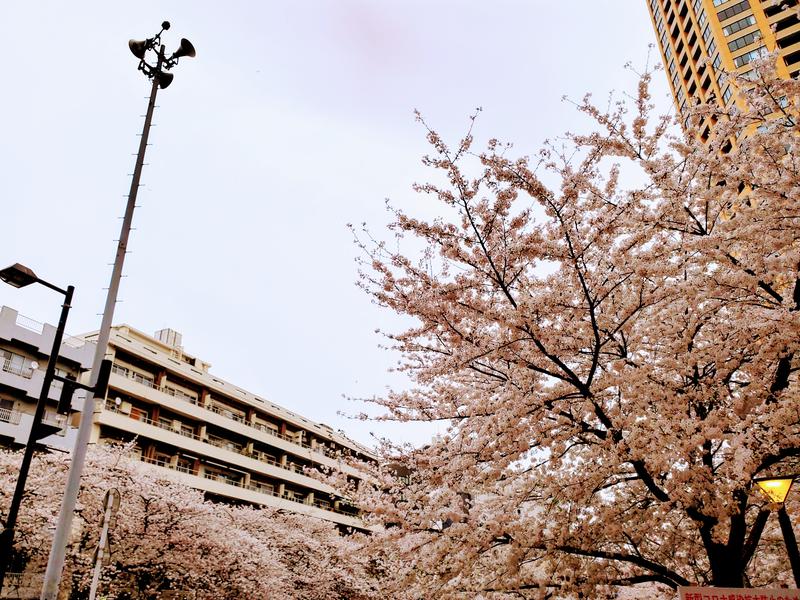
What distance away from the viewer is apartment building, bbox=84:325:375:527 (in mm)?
29188

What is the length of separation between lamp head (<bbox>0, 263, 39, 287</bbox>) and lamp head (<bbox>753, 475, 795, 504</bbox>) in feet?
31.7

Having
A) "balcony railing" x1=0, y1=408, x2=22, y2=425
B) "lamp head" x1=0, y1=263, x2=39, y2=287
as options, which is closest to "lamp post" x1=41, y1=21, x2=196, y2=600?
"lamp head" x1=0, y1=263, x2=39, y2=287

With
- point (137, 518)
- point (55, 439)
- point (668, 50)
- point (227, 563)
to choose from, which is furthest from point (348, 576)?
point (668, 50)

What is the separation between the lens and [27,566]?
70.4ft

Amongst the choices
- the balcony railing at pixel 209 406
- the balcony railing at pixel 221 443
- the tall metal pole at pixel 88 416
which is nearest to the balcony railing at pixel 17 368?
the balcony railing at pixel 209 406

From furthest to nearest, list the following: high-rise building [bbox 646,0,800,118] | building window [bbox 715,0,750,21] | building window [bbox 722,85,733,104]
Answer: building window [bbox 715,0,750,21]
building window [bbox 722,85,733,104]
high-rise building [bbox 646,0,800,118]

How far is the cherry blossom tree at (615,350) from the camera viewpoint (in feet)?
21.7

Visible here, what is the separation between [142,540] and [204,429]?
1690 cm

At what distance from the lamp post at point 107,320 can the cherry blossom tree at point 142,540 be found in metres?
8.77

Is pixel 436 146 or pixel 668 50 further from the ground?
pixel 668 50

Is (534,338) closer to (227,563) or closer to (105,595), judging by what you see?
(105,595)

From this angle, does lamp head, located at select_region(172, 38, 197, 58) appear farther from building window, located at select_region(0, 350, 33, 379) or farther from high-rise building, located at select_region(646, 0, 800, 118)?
high-rise building, located at select_region(646, 0, 800, 118)

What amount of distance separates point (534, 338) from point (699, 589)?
311 centimetres

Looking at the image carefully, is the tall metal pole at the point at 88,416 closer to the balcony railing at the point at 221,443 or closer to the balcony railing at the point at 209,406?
the balcony railing at the point at 209,406
